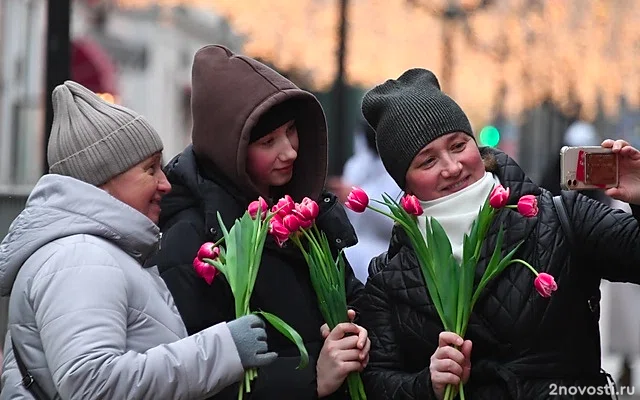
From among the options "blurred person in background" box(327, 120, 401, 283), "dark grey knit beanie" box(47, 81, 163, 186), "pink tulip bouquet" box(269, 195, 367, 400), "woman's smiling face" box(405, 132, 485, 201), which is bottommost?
"blurred person in background" box(327, 120, 401, 283)

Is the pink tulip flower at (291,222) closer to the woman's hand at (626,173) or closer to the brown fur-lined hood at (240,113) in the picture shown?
the brown fur-lined hood at (240,113)

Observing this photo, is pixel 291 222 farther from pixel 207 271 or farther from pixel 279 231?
pixel 207 271

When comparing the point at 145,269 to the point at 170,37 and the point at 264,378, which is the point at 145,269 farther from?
the point at 170,37

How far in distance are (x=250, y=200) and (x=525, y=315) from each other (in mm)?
763

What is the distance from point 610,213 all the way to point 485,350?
456 mm

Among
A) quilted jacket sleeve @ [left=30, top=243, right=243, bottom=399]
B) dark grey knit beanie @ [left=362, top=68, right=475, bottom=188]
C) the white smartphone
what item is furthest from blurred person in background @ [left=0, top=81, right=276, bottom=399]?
the white smartphone

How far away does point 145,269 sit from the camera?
3182 mm

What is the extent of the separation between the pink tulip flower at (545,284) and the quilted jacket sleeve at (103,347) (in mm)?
711

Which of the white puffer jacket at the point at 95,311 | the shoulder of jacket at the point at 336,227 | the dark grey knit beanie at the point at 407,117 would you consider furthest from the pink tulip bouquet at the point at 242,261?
the dark grey knit beanie at the point at 407,117

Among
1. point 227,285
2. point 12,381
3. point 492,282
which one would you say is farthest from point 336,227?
point 12,381

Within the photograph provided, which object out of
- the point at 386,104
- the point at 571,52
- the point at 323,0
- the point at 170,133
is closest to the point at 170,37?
the point at 170,133

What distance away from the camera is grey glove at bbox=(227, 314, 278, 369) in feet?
10.1

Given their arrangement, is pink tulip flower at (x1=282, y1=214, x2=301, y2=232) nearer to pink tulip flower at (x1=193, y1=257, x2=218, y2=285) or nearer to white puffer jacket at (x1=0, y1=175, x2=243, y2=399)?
pink tulip flower at (x1=193, y1=257, x2=218, y2=285)

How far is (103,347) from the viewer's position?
2.90 m
